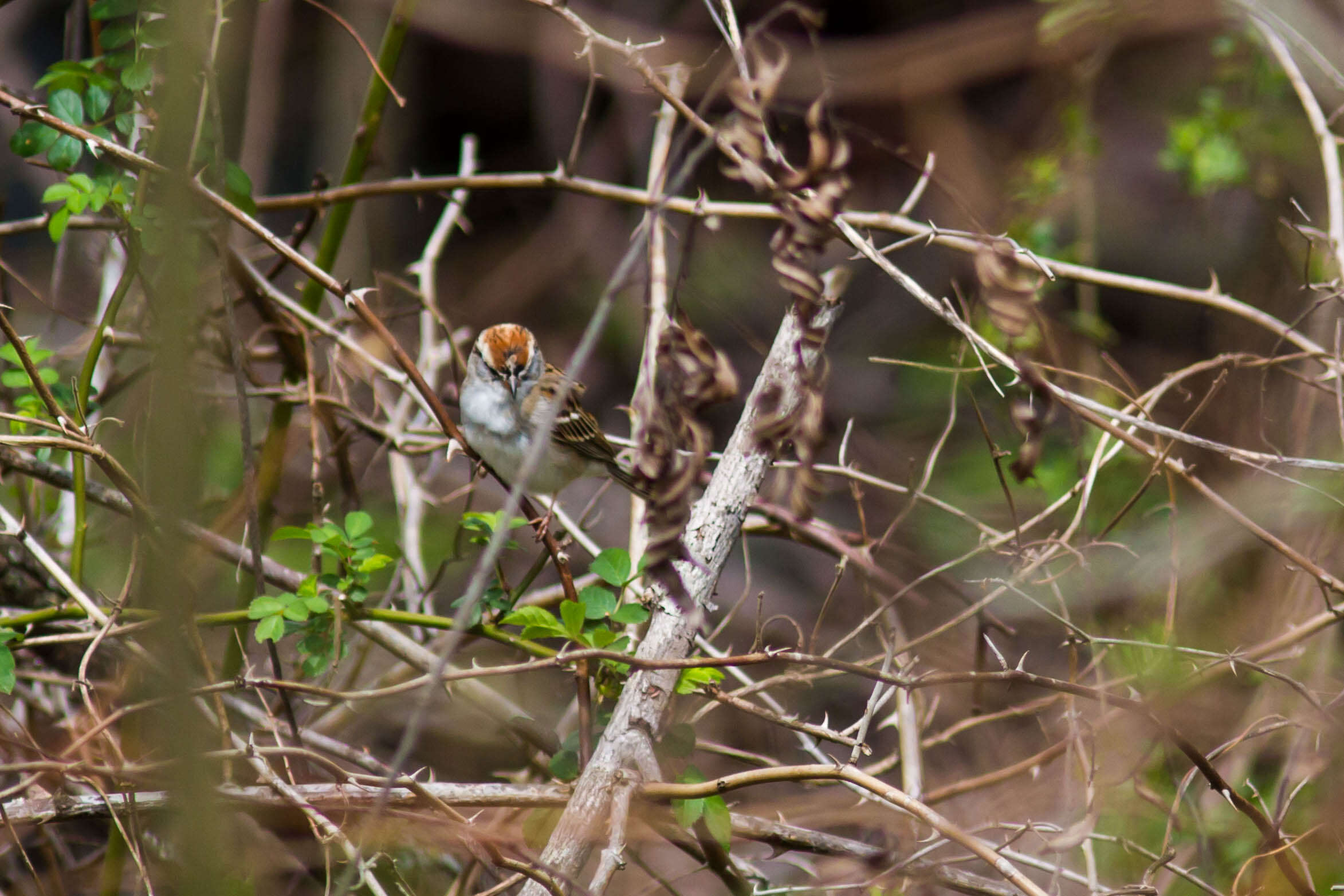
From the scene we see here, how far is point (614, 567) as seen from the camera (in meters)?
1.79

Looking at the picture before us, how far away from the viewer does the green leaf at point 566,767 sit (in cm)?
177

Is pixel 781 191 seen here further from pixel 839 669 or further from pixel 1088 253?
pixel 1088 253

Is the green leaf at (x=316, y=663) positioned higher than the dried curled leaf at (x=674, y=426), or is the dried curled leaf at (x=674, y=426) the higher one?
the dried curled leaf at (x=674, y=426)

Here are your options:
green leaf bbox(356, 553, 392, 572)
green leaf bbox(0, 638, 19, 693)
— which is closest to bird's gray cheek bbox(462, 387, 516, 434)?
green leaf bbox(356, 553, 392, 572)

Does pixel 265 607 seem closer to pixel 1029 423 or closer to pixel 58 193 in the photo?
pixel 58 193

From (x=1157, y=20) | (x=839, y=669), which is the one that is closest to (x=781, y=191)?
(x=839, y=669)

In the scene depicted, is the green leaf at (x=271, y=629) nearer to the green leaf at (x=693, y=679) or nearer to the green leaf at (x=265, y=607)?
the green leaf at (x=265, y=607)

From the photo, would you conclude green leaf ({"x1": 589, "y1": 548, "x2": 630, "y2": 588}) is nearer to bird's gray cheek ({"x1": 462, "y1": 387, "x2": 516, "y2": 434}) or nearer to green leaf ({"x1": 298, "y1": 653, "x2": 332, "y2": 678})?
green leaf ({"x1": 298, "y1": 653, "x2": 332, "y2": 678})

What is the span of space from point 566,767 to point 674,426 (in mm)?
742

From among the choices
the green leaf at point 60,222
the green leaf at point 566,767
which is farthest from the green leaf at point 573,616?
the green leaf at point 60,222

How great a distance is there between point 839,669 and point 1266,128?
2851 millimetres

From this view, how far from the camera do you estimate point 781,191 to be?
1295 mm

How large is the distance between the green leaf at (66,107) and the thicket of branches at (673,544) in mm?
13

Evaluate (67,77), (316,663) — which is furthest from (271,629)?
(67,77)
